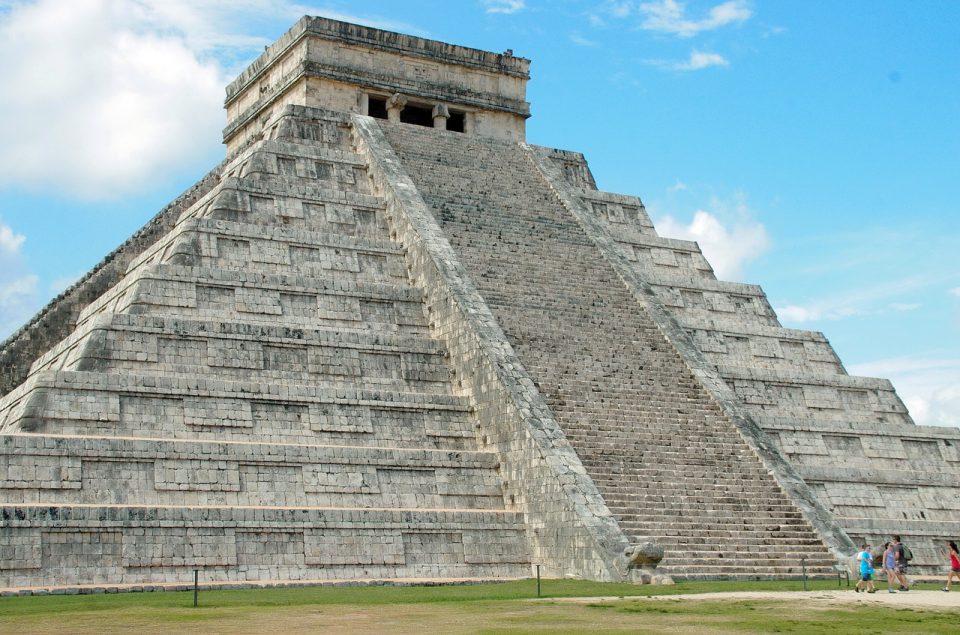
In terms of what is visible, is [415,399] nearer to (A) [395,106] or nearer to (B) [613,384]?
(B) [613,384]

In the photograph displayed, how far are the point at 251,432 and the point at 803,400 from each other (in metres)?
11.6

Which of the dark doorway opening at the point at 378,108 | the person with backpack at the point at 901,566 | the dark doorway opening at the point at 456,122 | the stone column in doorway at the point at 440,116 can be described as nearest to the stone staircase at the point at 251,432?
the person with backpack at the point at 901,566

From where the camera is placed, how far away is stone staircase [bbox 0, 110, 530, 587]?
17203mm

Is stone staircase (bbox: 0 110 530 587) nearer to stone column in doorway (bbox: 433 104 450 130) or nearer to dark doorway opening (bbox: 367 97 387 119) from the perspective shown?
dark doorway opening (bbox: 367 97 387 119)

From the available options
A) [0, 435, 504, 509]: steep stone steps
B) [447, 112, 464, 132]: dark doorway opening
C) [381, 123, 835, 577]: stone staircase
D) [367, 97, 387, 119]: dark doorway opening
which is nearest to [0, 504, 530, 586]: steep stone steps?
[0, 435, 504, 509]: steep stone steps

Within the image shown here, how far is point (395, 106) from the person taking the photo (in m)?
30.5

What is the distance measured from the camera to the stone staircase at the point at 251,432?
56.4 ft

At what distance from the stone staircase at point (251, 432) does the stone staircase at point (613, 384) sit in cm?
167

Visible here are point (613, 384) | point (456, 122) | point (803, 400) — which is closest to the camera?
point (613, 384)

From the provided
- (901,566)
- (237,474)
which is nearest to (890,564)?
(901,566)

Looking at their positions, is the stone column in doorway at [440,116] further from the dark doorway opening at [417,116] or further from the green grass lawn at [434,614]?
the green grass lawn at [434,614]

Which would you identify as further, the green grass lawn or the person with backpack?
the person with backpack

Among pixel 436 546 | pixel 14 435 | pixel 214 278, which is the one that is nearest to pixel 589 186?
pixel 214 278

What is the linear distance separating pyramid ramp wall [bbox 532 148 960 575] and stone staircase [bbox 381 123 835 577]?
2.01ft
